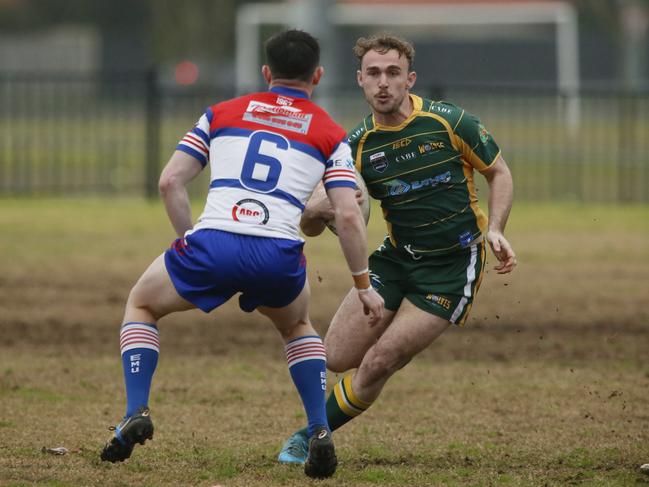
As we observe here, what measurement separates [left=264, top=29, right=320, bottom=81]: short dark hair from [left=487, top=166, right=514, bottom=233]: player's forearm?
4.03 ft

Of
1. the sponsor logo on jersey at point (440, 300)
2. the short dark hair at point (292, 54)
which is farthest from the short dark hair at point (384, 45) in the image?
the sponsor logo on jersey at point (440, 300)

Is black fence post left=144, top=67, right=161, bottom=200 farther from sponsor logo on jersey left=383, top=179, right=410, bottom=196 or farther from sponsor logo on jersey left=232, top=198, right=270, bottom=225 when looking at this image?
sponsor logo on jersey left=232, top=198, right=270, bottom=225

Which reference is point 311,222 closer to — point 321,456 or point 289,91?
point 289,91

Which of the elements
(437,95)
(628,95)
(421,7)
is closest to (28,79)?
(437,95)

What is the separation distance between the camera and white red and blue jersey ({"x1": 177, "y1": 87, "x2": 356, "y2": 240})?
5793 millimetres

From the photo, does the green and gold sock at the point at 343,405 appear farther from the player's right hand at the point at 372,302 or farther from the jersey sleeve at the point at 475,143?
the jersey sleeve at the point at 475,143

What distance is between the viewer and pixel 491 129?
91.2ft

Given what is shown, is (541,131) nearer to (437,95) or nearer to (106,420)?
(437,95)

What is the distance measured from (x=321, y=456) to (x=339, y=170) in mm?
1281

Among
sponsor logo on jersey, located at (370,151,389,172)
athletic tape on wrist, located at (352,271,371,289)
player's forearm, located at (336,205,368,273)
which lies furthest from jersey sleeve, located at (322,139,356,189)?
sponsor logo on jersey, located at (370,151,389,172)

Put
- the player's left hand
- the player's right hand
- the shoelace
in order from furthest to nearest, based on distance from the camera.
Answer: the shoelace < the player's left hand < the player's right hand

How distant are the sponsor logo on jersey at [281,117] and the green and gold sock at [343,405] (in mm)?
1497

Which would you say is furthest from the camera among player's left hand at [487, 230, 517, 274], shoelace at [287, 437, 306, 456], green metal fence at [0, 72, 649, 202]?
green metal fence at [0, 72, 649, 202]

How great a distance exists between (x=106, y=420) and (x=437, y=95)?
14119mm
